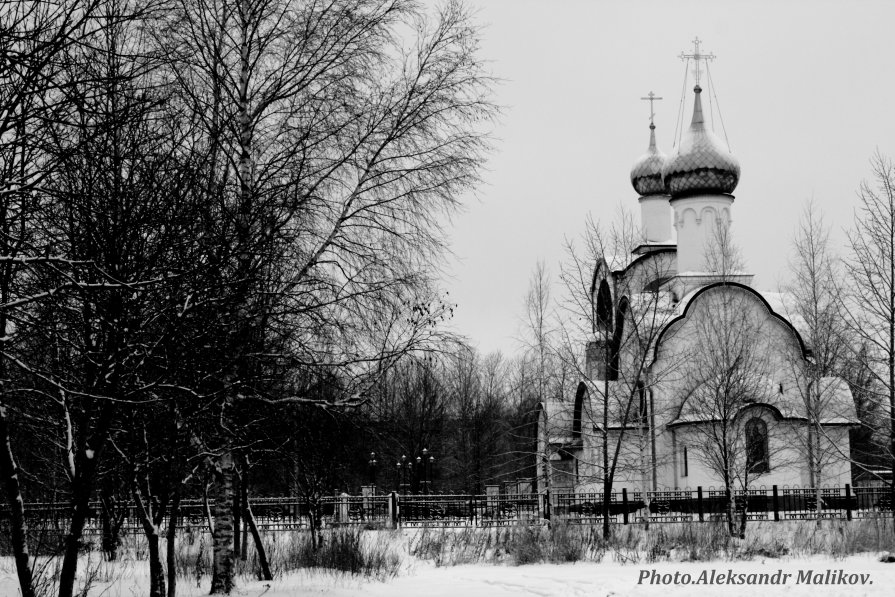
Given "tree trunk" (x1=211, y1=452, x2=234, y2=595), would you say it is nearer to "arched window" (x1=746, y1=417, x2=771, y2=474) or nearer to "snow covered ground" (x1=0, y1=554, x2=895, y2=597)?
"snow covered ground" (x1=0, y1=554, x2=895, y2=597)

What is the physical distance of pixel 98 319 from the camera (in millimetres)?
6102

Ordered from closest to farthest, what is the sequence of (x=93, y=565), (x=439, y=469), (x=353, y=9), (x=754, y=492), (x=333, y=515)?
(x=353, y=9) → (x=93, y=565) → (x=333, y=515) → (x=754, y=492) → (x=439, y=469)

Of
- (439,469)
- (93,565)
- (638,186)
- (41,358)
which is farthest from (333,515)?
(439,469)

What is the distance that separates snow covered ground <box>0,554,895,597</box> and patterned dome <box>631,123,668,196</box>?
25.2 meters

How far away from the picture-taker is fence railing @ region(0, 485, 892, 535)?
21.2 metres

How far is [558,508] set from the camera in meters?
25.1

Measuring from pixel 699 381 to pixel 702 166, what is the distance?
9419mm

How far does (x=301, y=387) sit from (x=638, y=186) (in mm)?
29543

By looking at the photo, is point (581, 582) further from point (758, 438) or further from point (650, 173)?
point (650, 173)

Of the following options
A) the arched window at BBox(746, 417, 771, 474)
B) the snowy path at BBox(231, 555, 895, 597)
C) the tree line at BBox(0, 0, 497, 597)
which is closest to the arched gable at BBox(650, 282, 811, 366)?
the arched window at BBox(746, 417, 771, 474)

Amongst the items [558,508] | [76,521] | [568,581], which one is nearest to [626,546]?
[568,581]

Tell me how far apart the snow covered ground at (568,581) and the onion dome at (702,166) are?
18.1m

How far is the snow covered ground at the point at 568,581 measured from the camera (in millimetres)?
10617

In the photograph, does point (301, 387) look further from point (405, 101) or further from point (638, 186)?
point (638, 186)
